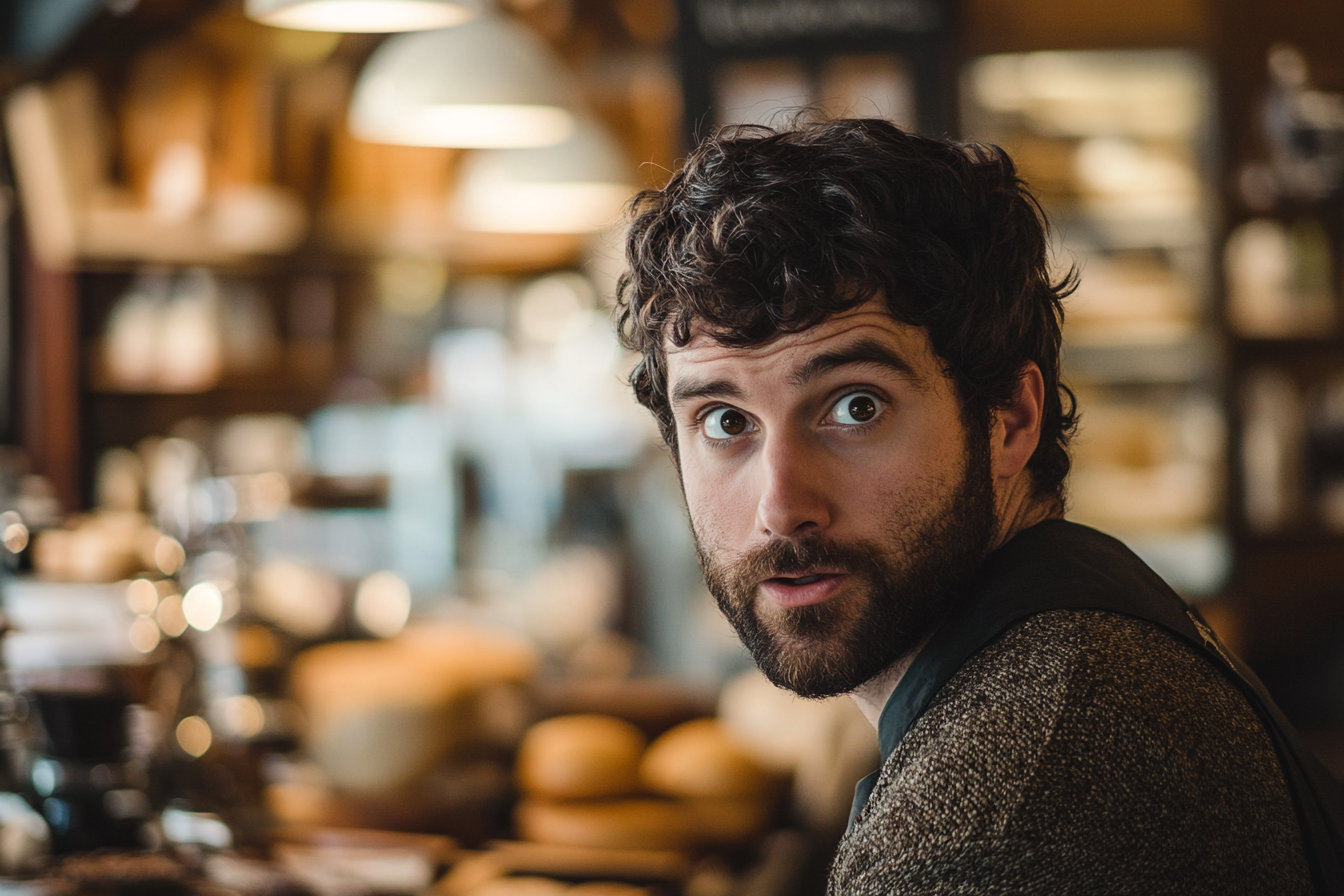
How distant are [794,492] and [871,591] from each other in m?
0.09

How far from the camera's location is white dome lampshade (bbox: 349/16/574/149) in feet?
8.05

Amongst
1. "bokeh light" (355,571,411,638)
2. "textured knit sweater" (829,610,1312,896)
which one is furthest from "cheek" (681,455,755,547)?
"bokeh light" (355,571,411,638)

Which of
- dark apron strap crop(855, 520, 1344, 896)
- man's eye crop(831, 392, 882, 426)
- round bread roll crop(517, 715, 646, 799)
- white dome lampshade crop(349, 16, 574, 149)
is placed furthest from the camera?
white dome lampshade crop(349, 16, 574, 149)

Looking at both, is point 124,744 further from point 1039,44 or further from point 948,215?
point 1039,44

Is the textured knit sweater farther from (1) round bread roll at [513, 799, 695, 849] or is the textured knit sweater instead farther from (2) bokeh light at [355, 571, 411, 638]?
(2) bokeh light at [355, 571, 411, 638]

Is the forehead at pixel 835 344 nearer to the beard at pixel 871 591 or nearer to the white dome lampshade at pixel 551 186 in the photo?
the beard at pixel 871 591

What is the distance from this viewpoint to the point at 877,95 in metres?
3.53

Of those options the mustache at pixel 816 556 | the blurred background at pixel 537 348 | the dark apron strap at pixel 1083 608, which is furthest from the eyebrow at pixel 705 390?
the blurred background at pixel 537 348

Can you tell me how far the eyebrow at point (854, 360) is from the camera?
96cm

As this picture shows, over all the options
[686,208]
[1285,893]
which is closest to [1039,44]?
[686,208]

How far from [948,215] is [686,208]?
200 millimetres

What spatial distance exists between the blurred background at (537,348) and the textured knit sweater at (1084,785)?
4.31 feet

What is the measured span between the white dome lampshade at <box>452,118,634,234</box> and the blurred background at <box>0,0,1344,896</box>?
1 cm

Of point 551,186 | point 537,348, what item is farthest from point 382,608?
point 537,348
